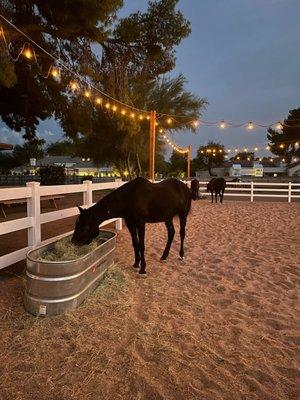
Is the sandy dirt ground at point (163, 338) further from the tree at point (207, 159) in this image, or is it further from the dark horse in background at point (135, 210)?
the tree at point (207, 159)

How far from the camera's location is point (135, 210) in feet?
15.1

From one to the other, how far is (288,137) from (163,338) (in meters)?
55.7

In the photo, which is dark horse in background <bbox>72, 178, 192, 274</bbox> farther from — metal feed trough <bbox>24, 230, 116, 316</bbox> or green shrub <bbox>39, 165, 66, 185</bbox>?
green shrub <bbox>39, 165, 66, 185</bbox>

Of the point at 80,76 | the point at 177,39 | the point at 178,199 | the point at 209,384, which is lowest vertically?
the point at 209,384

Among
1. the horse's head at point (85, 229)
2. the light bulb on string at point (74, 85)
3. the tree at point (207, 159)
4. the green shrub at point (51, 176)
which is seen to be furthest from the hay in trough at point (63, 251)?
the tree at point (207, 159)

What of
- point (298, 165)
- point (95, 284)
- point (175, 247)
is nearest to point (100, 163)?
point (175, 247)

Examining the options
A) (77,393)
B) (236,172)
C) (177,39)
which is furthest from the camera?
(236,172)

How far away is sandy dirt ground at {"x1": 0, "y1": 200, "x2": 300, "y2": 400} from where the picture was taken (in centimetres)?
225

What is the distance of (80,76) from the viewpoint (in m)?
12.1

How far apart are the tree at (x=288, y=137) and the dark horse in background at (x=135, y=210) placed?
46.9 m

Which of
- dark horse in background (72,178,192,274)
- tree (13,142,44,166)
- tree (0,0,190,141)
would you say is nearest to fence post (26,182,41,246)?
dark horse in background (72,178,192,274)

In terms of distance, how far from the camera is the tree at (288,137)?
51.3m

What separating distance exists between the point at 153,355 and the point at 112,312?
0.86 meters

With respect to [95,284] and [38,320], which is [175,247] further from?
[38,320]
